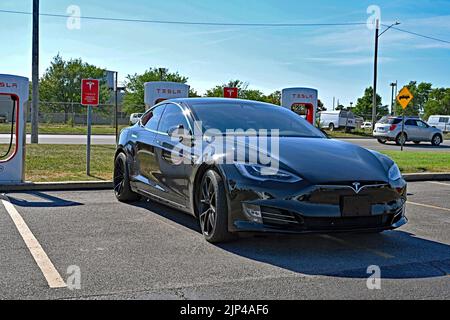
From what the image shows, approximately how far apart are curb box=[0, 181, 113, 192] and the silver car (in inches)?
857

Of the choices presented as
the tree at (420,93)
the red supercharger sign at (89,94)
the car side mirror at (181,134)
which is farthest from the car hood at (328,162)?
the tree at (420,93)

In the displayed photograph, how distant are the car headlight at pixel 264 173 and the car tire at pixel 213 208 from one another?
0.27 meters

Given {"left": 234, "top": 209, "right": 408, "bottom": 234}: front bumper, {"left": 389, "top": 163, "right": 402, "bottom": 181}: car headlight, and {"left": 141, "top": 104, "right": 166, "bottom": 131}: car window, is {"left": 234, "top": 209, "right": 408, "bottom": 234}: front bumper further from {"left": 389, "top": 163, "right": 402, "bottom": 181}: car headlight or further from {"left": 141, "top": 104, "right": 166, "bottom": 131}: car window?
{"left": 141, "top": 104, "right": 166, "bottom": 131}: car window

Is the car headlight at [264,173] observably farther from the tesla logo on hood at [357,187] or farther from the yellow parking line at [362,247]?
the yellow parking line at [362,247]

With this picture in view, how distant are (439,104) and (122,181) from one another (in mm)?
95247

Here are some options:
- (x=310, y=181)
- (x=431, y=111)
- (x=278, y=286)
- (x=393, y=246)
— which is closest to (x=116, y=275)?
(x=278, y=286)

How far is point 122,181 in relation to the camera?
757cm

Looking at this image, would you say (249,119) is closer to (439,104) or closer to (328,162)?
(328,162)

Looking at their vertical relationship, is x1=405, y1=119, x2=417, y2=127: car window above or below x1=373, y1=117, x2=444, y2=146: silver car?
above

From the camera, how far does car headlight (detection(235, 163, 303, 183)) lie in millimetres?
4766

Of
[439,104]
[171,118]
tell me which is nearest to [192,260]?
[171,118]

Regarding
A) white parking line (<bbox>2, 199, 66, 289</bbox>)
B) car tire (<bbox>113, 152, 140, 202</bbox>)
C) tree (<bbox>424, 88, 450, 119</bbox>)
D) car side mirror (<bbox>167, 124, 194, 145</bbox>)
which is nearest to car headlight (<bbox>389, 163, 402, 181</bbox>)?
car side mirror (<bbox>167, 124, 194, 145</bbox>)
